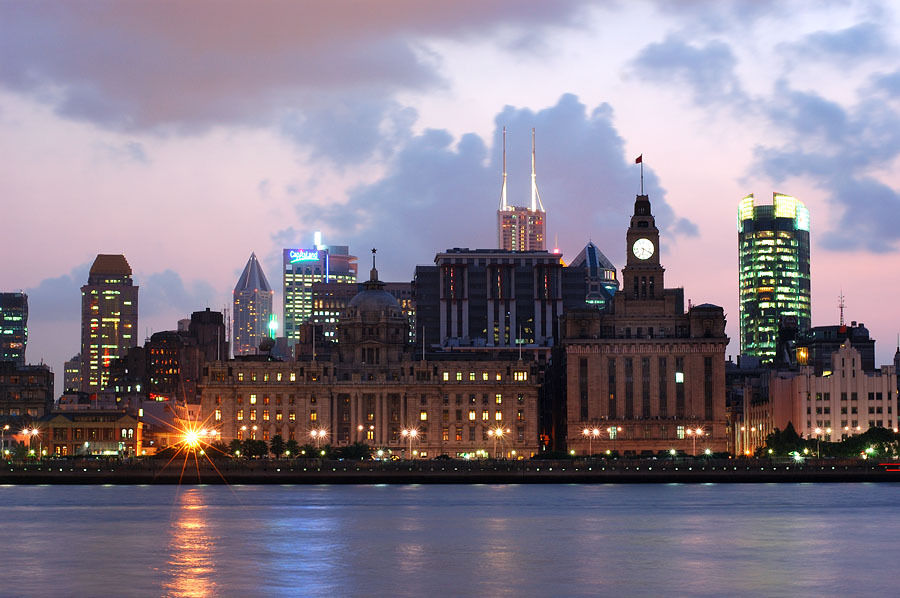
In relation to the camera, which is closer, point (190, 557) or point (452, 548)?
point (190, 557)

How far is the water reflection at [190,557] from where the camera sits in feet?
301

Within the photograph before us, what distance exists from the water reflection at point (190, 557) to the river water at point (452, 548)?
0.16m

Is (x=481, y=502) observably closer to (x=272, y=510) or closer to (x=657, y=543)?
(x=272, y=510)

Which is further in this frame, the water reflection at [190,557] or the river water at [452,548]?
the river water at [452,548]

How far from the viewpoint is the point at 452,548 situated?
117 metres

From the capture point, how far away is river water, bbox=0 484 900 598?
93375 millimetres

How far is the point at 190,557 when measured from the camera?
360 feet

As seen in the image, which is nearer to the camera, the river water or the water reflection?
the water reflection

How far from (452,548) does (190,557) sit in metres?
19.8

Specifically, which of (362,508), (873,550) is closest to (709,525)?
(873,550)

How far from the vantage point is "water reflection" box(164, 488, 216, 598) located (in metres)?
91.9

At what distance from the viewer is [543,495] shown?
198 m

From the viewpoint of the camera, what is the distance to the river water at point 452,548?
9338cm

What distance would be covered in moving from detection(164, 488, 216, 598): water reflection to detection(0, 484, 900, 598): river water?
0.16 meters
